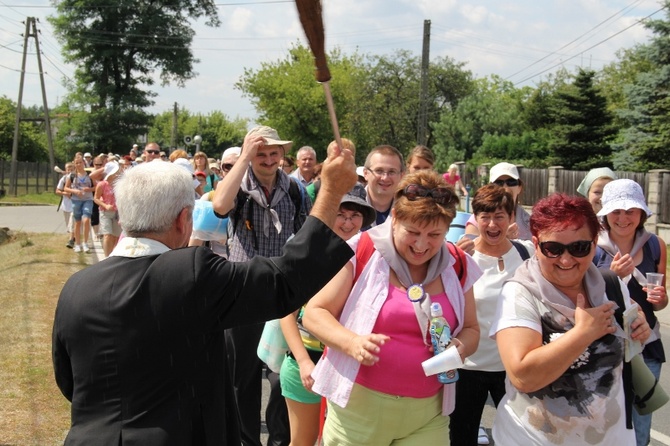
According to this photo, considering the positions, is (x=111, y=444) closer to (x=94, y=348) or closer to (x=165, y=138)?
(x=94, y=348)

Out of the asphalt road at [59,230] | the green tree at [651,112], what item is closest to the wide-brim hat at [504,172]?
the asphalt road at [59,230]

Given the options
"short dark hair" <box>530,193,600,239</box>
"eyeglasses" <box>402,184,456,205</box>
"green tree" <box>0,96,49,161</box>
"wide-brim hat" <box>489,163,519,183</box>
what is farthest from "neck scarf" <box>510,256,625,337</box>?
"green tree" <box>0,96,49,161</box>

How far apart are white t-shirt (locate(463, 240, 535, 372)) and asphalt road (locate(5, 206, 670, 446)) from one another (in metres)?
1.81

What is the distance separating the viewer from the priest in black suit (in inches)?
91.0

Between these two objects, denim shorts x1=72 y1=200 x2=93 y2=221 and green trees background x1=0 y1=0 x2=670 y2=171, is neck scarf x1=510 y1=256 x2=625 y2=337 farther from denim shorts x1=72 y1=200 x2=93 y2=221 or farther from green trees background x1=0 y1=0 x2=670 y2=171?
green trees background x1=0 y1=0 x2=670 y2=171

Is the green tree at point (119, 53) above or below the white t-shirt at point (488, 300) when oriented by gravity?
above

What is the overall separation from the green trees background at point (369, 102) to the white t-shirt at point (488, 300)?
74.4 feet

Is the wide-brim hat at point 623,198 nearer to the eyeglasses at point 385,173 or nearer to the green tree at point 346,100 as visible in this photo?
the eyeglasses at point 385,173

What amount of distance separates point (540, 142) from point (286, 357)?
40.3 meters

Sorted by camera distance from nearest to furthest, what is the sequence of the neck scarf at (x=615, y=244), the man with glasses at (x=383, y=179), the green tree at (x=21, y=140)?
the neck scarf at (x=615, y=244) → the man with glasses at (x=383, y=179) → the green tree at (x=21, y=140)

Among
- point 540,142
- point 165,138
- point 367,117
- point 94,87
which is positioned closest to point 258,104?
point 367,117

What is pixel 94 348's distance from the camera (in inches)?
93.7

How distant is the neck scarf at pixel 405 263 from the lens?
324 centimetres

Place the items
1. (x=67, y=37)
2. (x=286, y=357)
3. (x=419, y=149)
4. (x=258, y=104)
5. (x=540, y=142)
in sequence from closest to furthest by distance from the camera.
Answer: (x=286, y=357) → (x=419, y=149) → (x=540, y=142) → (x=67, y=37) → (x=258, y=104)
